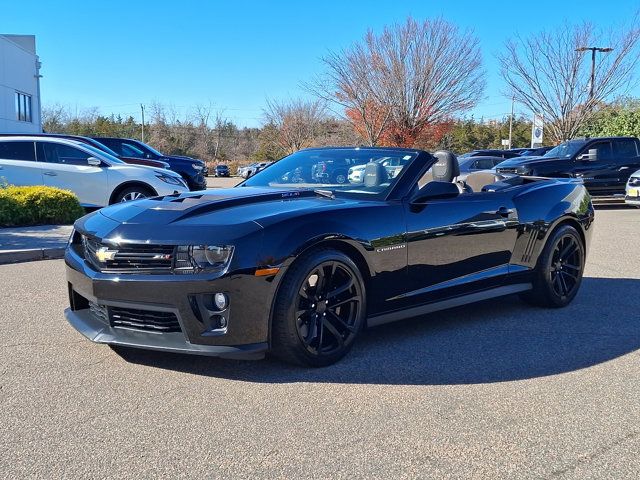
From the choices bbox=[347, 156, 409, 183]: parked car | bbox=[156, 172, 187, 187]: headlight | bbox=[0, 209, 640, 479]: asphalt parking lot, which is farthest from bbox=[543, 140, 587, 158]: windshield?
bbox=[347, 156, 409, 183]: parked car

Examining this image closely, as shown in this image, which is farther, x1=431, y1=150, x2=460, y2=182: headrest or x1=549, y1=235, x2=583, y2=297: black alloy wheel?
x1=549, y1=235, x2=583, y2=297: black alloy wheel

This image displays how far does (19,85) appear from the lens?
30625 millimetres

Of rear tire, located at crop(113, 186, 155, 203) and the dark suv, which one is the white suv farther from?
the dark suv

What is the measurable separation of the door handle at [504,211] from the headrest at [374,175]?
1.06 metres

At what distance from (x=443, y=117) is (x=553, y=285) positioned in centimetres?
2243

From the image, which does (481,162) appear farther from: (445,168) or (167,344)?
(167,344)

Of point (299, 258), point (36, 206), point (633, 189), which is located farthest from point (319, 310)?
point (633, 189)

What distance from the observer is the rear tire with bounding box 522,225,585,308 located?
18.2 feet

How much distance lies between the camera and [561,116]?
27328 mm

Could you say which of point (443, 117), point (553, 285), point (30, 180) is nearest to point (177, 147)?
point (443, 117)

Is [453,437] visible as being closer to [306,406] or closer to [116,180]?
[306,406]

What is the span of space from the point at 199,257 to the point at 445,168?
234cm

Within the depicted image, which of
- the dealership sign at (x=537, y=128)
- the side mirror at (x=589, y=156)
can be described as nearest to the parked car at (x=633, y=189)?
the side mirror at (x=589, y=156)

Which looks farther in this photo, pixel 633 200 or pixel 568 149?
pixel 568 149
